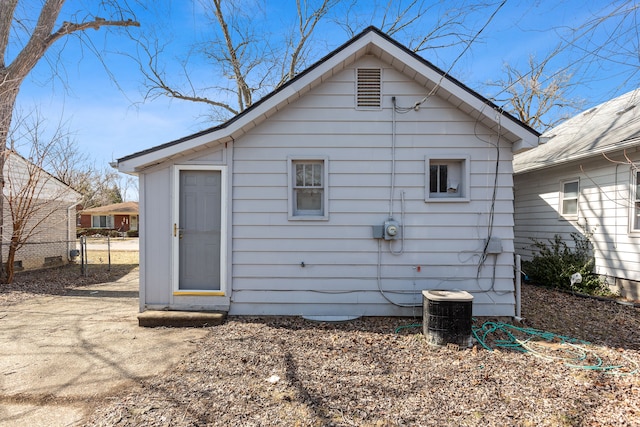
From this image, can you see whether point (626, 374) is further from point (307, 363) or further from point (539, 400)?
point (307, 363)

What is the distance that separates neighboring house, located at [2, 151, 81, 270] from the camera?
8195mm

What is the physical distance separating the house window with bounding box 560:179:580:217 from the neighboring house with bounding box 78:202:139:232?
33568mm

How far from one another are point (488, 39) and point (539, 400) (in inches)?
180

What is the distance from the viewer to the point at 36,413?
2.65 m

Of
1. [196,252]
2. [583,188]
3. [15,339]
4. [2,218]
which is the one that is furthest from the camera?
[2,218]

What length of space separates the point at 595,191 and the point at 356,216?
6.19 meters

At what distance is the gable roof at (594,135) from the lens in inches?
257

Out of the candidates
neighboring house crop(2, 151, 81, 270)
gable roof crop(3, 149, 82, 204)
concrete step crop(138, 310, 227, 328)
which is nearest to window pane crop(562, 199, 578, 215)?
concrete step crop(138, 310, 227, 328)

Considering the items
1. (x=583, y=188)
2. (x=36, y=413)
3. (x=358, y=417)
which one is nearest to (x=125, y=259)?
(x=36, y=413)

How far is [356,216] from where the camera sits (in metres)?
5.09

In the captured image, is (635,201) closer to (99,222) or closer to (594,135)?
(594,135)

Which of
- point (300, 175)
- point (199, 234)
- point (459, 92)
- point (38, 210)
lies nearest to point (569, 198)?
point (459, 92)

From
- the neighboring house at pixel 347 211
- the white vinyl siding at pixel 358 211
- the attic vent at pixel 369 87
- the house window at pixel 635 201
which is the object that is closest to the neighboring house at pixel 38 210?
the neighboring house at pixel 347 211

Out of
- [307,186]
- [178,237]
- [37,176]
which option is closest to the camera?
[178,237]
